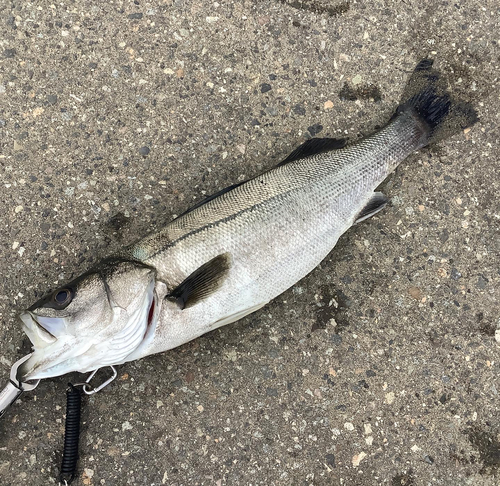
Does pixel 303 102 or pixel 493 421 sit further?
pixel 303 102

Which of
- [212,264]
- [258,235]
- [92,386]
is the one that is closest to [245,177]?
[258,235]

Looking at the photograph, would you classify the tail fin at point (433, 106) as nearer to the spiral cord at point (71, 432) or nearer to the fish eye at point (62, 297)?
the fish eye at point (62, 297)

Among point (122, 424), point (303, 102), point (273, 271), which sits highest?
point (303, 102)

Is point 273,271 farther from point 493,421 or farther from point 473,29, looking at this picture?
point 473,29

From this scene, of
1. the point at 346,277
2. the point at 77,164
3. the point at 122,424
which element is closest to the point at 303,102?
the point at 346,277

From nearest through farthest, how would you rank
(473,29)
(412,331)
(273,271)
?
(273,271)
(412,331)
(473,29)

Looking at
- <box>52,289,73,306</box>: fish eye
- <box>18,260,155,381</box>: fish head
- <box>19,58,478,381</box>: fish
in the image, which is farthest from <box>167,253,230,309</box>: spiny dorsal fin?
<box>52,289,73,306</box>: fish eye

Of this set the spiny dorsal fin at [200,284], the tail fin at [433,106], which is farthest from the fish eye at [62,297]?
the tail fin at [433,106]
